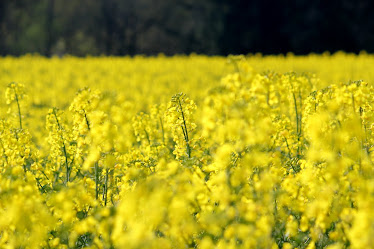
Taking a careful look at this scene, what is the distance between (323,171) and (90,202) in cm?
149

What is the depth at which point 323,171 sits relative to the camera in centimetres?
306

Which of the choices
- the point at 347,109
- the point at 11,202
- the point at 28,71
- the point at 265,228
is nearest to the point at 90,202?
the point at 11,202

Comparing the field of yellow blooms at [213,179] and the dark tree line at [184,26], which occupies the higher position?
the dark tree line at [184,26]

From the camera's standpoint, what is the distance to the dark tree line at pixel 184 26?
2198 cm

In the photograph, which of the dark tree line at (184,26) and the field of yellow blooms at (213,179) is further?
the dark tree line at (184,26)

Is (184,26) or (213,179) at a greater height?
(184,26)

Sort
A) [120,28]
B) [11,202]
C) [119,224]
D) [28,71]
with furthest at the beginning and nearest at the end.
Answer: [120,28] → [28,71] → [11,202] → [119,224]

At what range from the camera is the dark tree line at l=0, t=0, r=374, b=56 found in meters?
22.0

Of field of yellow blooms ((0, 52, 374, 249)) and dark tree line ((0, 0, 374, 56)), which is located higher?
dark tree line ((0, 0, 374, 56))

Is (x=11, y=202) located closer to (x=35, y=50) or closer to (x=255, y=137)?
(x=255, y=137)

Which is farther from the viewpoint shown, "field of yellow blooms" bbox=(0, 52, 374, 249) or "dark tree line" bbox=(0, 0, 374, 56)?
"dark tree line" bbox=(0, 0, 374, 56)

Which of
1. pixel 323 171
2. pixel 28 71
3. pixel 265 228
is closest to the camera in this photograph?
pixel 265 228

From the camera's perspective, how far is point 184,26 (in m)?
22.0

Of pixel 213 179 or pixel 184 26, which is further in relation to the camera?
pixel 184 26
